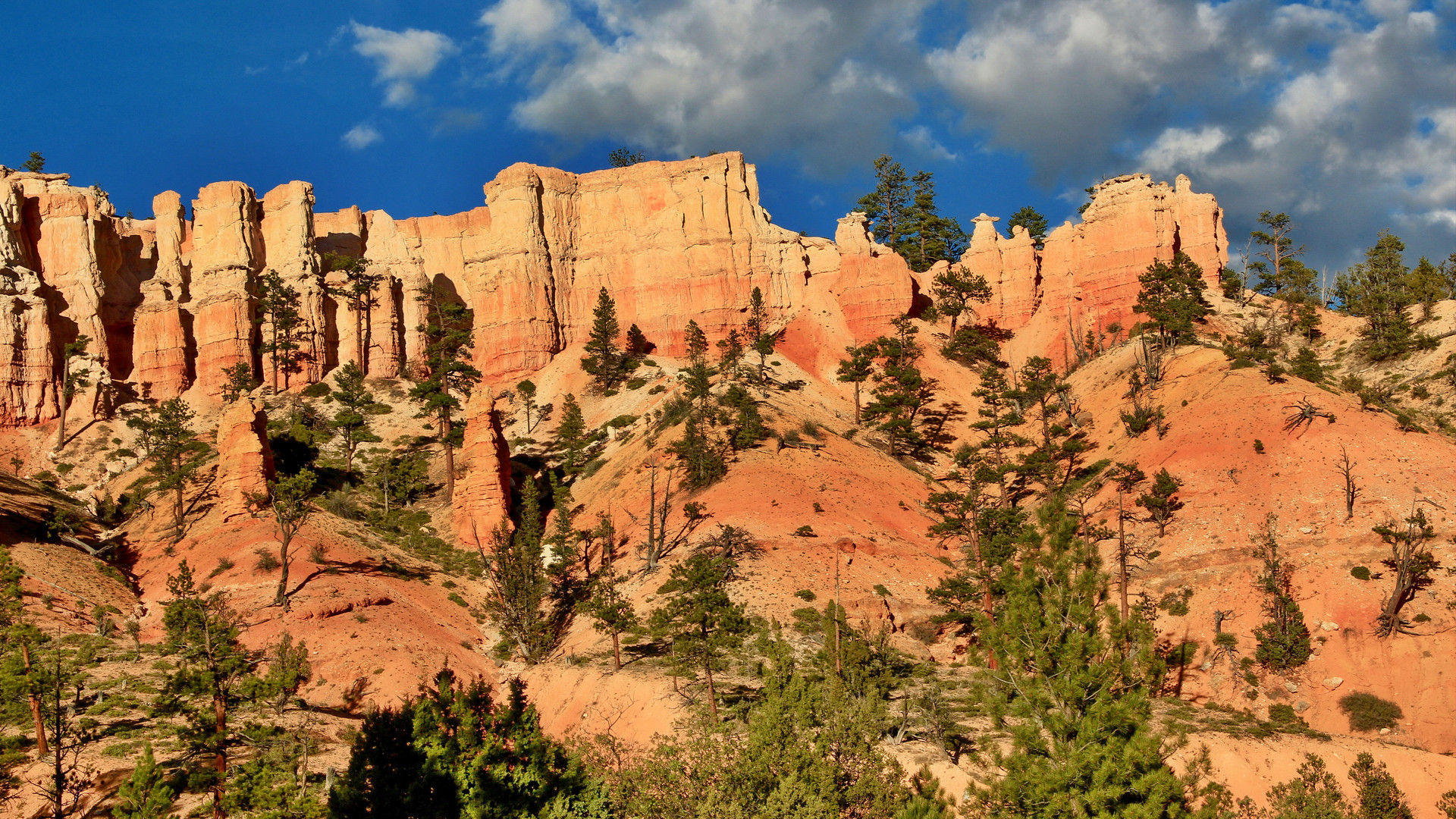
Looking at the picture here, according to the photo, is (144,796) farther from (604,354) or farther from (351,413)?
(604,354)

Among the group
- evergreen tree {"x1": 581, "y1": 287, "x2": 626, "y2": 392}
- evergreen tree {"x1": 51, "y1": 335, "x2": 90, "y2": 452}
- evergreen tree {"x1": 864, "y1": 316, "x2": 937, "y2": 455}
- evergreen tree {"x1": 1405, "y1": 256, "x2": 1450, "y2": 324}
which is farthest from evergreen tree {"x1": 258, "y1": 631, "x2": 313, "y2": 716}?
evergreen tree {"x1": 1405, "y1": 256, "x2": 1450, "y2": 324}

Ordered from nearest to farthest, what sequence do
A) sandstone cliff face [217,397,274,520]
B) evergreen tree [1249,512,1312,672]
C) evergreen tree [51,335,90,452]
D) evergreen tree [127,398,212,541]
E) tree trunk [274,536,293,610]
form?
evergreen tree [1249,512,1312,672] → tree trunk [274,536,293,610] → sandstone cliff face [217,397,274,520] → evergreen tree [127,398,212,541] → evergreen tree [51,335,90,452]

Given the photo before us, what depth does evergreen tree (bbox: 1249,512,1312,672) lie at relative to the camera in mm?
43719

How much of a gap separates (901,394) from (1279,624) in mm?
33526

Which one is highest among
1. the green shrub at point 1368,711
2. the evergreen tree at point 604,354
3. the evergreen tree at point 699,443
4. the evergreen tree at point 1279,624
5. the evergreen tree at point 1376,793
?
the evergreen tree at point 604,354

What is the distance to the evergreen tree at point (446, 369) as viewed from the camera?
233ft

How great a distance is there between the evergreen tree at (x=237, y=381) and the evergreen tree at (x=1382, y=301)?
84.3 metres

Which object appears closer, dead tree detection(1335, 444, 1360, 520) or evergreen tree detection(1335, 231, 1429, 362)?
dead tree detection(1335, 444, 1360, 520)

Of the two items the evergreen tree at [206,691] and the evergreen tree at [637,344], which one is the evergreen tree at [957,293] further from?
the evergreen tree at [206,691]

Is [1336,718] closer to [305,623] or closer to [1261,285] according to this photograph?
[305,623]

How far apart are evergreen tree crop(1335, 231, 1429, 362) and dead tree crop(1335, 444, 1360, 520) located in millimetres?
22874

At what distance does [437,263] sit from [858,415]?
46091mm

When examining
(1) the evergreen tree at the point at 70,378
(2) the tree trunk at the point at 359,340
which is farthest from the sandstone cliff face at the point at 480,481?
(1) the evergreen tree at the point at 70,378

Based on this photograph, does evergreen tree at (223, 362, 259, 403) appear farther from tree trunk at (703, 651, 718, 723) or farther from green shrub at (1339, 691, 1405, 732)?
green shrub at (1339, 691, 1405, 732)
